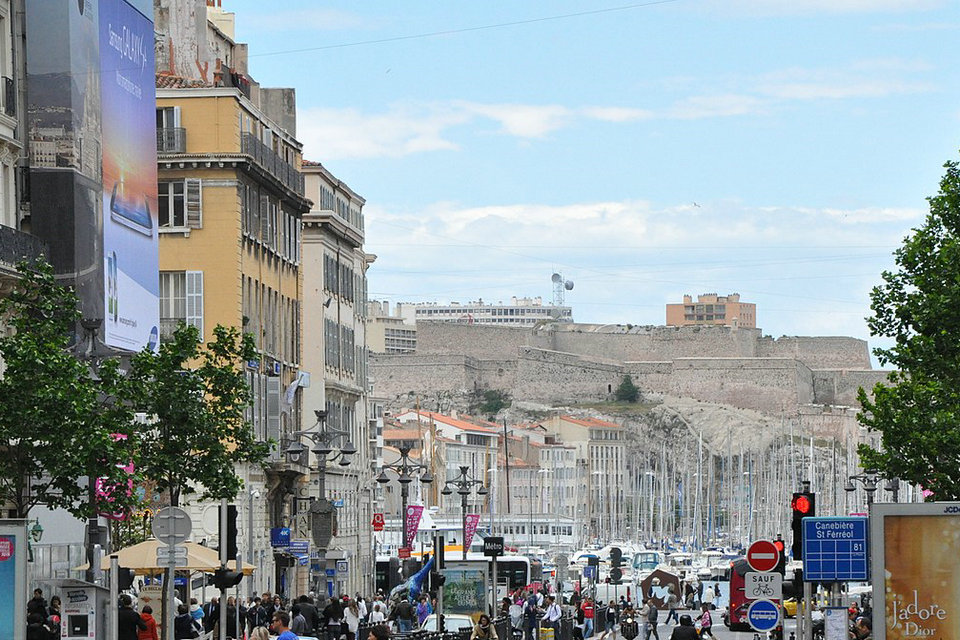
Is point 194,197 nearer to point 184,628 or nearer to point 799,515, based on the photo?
point 184,628

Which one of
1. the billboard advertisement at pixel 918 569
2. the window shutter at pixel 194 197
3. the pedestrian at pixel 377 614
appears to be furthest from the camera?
the window shutter at pixel 194 197

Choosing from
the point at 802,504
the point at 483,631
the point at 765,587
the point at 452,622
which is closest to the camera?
the point at 802,504

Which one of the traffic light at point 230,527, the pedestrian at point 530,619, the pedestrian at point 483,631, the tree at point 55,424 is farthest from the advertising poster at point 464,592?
the traffic light at point 230,527

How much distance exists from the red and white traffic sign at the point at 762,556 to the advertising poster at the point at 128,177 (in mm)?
25996

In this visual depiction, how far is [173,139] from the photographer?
2494 inches

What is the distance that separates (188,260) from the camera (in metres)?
63.6

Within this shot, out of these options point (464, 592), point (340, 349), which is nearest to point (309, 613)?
point (464, 592)

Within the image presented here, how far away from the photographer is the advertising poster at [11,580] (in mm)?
23047

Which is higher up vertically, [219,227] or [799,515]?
[219,227]

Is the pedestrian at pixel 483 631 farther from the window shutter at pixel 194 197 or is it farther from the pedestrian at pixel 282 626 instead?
the window shutter at pixel 194 197

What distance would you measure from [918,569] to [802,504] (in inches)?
165

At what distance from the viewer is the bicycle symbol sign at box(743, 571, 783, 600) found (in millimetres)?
28569

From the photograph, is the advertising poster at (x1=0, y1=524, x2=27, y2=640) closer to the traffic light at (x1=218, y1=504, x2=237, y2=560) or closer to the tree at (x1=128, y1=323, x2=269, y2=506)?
the traffic light at (x1=218, y1=504, x2=237, y2=560)

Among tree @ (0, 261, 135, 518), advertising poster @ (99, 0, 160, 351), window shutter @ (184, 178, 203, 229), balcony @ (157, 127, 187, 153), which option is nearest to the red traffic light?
tree @ (0, 261, 135, 518)
